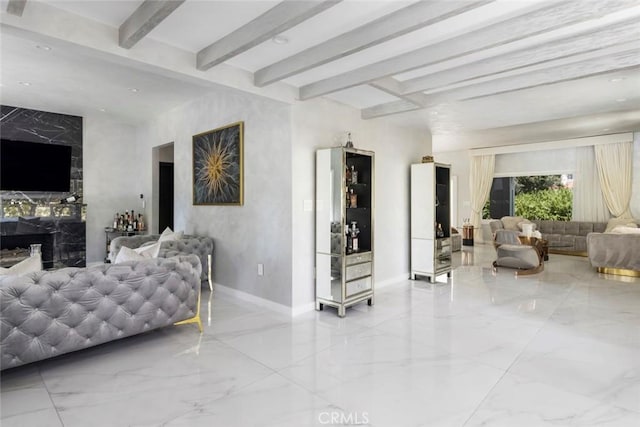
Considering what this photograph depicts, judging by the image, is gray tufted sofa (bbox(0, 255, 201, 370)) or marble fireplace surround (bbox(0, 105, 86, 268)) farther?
marble fireplace surround (bbox(0, 105, 86, 268))

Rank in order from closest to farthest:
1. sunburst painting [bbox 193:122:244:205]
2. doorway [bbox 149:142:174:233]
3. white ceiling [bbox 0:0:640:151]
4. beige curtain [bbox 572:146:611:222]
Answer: white ceiling [bbox 0:0:640:151] < sunburst painting [bbox 193:122:244:205] < doorway [bbox 149:142:174:233] < beige curtain [bbox 572:146:611:222]

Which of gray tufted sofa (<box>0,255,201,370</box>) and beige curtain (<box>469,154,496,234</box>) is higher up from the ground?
beige curtain (<box>469,154,496,234</box>)

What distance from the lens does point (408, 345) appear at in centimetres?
317

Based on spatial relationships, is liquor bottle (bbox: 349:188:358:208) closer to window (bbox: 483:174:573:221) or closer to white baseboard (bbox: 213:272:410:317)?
white baseboard (bbox: 213:272:410:317)

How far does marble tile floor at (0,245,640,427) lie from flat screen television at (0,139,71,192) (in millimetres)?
4237

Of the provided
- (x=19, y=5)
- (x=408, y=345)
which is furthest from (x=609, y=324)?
(x=19, y=5)

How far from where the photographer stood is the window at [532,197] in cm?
905

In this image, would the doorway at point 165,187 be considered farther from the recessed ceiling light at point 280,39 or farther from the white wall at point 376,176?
the recessed ceiling light at point 280,39

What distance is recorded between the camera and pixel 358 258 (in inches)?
168

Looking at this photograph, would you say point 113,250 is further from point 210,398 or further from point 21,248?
point 210,398

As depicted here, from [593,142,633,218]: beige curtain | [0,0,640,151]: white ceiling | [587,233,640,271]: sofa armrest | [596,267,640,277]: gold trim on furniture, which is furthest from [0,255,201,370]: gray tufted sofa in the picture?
[593,142,633,218]: beige curtain

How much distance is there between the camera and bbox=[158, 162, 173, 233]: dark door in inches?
295

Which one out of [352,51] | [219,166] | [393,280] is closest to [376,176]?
[393,280]

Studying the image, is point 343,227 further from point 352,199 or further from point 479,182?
point 479,182
